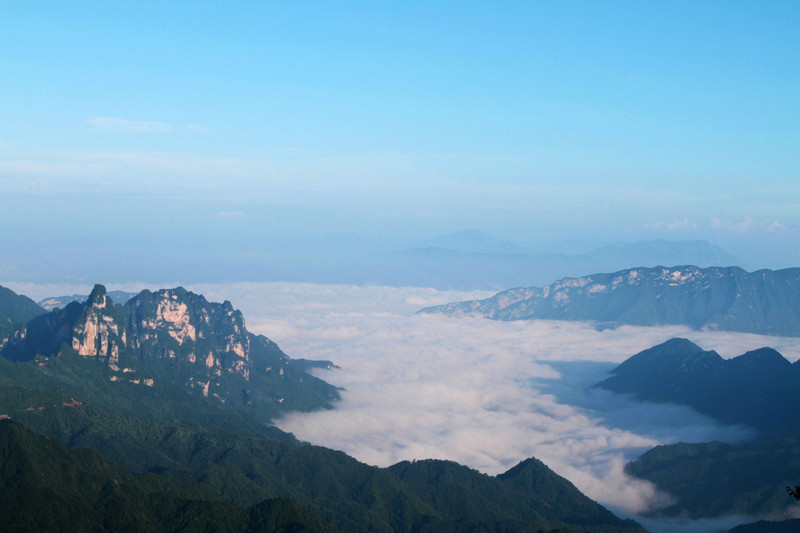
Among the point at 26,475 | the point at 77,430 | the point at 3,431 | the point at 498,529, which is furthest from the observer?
the point at 77,430

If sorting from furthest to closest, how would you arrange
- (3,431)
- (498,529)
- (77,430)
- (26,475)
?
1. (77,430)
2. (498,529)
3. (3,431)
4. (26,475)

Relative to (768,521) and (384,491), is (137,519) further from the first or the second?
(768,521)

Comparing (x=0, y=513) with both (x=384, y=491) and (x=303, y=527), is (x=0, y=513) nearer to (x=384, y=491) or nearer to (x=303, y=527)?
(x=303, y=527)

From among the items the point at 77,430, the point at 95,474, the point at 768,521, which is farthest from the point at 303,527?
the point at 768,521

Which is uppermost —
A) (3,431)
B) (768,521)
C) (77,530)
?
(3,431)

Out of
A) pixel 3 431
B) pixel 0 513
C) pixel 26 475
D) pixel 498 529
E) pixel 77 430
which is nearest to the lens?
pixel 0 513

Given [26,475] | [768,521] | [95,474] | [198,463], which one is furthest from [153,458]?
[768,521]

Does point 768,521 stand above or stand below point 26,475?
below

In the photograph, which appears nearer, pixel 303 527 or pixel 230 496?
pixel 303 527

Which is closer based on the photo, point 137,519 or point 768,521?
point 137,519
